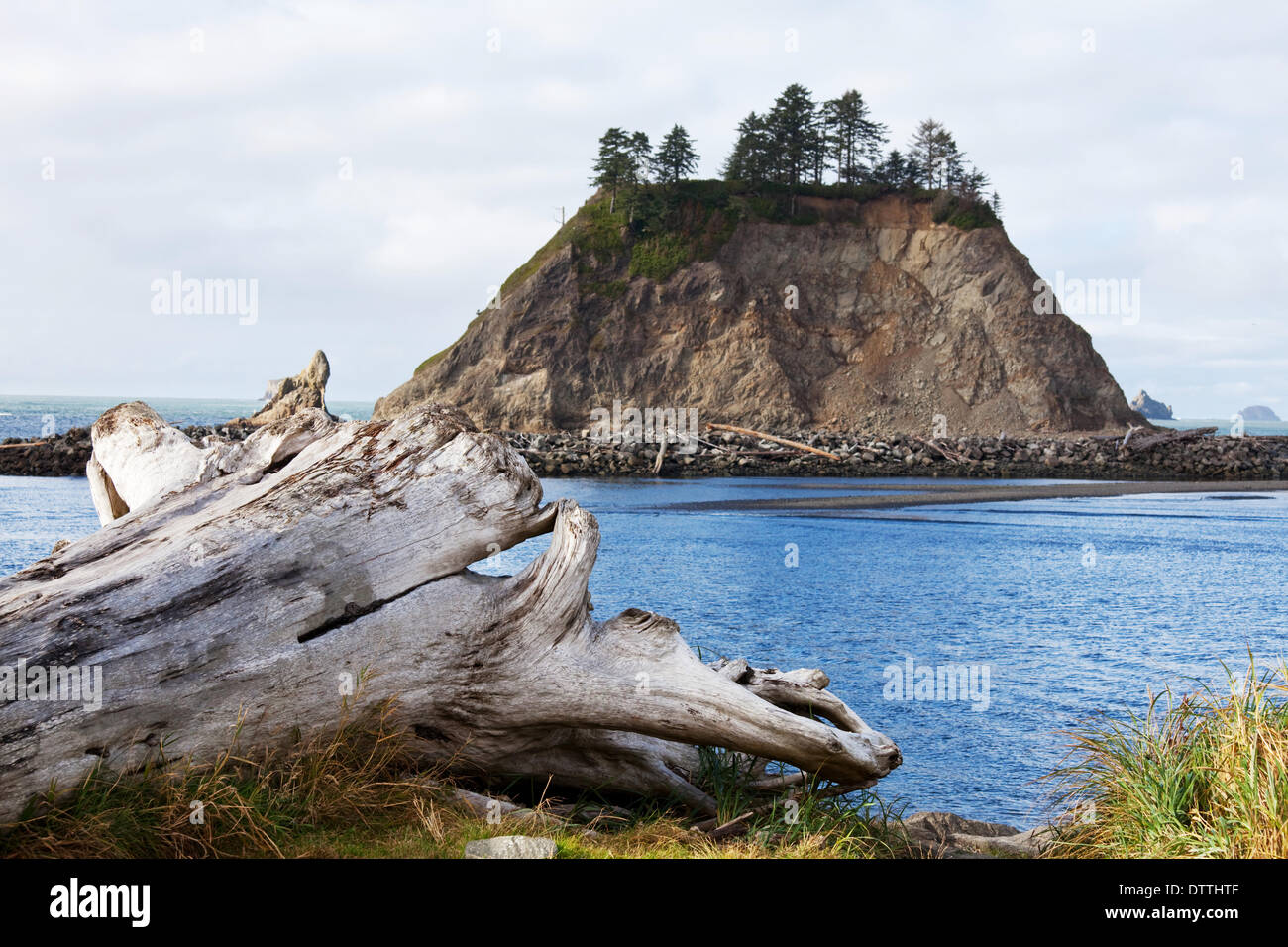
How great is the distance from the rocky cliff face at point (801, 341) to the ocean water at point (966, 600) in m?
36.5

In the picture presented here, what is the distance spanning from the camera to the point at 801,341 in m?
75.8

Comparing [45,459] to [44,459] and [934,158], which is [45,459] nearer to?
[44,459]

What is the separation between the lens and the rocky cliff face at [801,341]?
235 feet

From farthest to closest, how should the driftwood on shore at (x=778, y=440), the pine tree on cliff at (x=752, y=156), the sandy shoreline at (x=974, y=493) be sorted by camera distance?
the pine tree on cliff at (x=752, y=156) → the driftwood on shore at (x=778, y=440) → the sandy shoreline at (x=974, y=493)

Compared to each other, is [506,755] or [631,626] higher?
[631,626]

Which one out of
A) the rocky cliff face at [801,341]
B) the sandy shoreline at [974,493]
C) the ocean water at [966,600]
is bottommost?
the ocean water at [966,600]

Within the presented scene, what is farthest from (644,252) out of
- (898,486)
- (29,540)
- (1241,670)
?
(1241,670)

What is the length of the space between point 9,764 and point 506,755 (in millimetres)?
2964

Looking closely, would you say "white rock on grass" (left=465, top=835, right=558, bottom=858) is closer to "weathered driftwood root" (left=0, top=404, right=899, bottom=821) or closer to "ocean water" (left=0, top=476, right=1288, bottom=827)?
"weathered driftwood root" (left=0, top=404, right=899, bottom=821)

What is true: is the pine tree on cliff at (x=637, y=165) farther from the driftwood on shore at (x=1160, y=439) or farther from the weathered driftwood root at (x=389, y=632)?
the weathered driftwood root at (x=389, y=632)

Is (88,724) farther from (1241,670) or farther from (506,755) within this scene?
(1241,670)

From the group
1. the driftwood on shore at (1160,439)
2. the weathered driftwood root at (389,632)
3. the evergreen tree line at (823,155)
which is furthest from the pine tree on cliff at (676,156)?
the weathered driftwood root at (389,632)

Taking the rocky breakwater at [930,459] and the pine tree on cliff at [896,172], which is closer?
the rocky breakwater at [930,459]

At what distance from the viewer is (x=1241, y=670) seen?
13094mm
